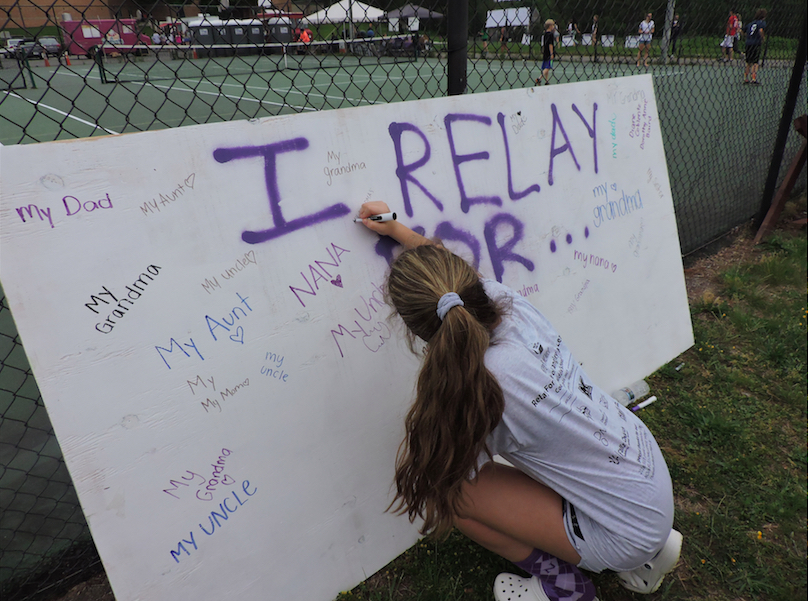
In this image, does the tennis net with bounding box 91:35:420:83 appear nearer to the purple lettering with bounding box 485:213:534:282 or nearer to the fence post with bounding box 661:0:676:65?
the purple lettering with bounding box 485:213:534:282

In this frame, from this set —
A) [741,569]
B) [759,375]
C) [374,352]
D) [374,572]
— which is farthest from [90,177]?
[759,375]

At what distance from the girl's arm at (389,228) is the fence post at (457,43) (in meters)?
0.78

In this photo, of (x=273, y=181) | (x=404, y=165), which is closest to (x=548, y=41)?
(x=404, y=165)

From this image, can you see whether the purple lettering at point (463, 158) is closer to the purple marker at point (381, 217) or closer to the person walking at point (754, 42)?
the purple marker at point (381, 217)

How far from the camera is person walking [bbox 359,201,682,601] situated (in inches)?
55.4

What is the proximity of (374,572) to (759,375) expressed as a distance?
2288 mm

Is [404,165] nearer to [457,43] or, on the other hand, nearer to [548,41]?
[457,43]

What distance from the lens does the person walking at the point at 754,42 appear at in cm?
510

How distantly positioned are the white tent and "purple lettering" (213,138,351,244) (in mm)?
741

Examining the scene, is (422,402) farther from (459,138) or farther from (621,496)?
(459,138)

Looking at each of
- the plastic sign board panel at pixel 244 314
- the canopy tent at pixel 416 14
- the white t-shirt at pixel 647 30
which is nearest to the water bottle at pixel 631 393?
the plastic sign board panel at pixel 244 314

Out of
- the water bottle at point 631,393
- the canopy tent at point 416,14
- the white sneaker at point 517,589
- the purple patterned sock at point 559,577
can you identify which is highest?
the canopy tent at point 416,14

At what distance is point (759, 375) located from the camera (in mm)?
2912

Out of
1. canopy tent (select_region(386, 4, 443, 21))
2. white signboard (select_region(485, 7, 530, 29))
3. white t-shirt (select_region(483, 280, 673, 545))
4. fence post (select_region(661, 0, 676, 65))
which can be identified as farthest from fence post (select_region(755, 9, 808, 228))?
white t-shirt (select_region(483, 280, 673, 545))
